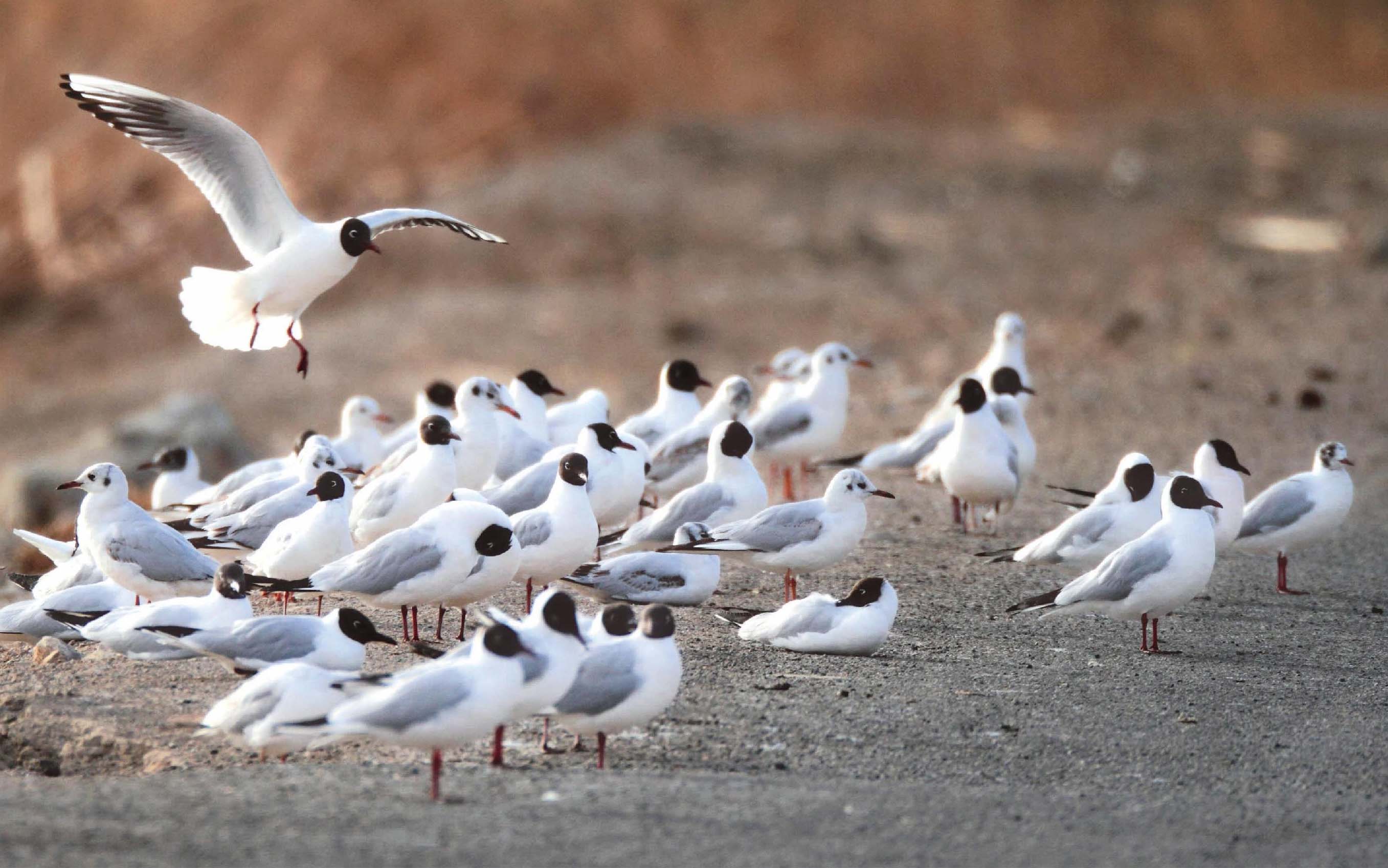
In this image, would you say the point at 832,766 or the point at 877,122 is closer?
the point at 832,766

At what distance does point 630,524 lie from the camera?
10352 mm

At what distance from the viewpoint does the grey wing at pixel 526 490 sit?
884cm

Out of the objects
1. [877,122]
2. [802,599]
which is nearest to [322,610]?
[802,599]

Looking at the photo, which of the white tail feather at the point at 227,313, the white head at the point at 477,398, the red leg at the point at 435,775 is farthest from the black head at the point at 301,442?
the red leg at the point at 435,775

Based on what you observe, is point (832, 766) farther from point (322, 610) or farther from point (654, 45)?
point (654, 45)

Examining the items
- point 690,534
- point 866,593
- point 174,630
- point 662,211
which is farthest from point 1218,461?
point 662,211

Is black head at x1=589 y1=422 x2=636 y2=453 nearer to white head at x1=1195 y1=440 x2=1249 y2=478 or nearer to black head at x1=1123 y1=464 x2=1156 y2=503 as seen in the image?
black head at x1=1123 y1=464 x2=1156 y2=503

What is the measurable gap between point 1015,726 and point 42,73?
24.9 m

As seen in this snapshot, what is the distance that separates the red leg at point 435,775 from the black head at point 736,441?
366 cm

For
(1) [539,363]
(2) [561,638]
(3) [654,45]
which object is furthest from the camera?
(3) [654,45]

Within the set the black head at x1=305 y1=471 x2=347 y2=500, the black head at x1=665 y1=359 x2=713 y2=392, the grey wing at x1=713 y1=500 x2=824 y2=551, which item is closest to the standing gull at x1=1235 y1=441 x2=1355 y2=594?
the grey wing at x1=713 y1=500 x2=824 y2=551

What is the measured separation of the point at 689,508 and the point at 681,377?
2826 millimetres

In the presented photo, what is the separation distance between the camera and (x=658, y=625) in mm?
6105

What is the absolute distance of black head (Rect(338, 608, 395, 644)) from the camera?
6.64 m
